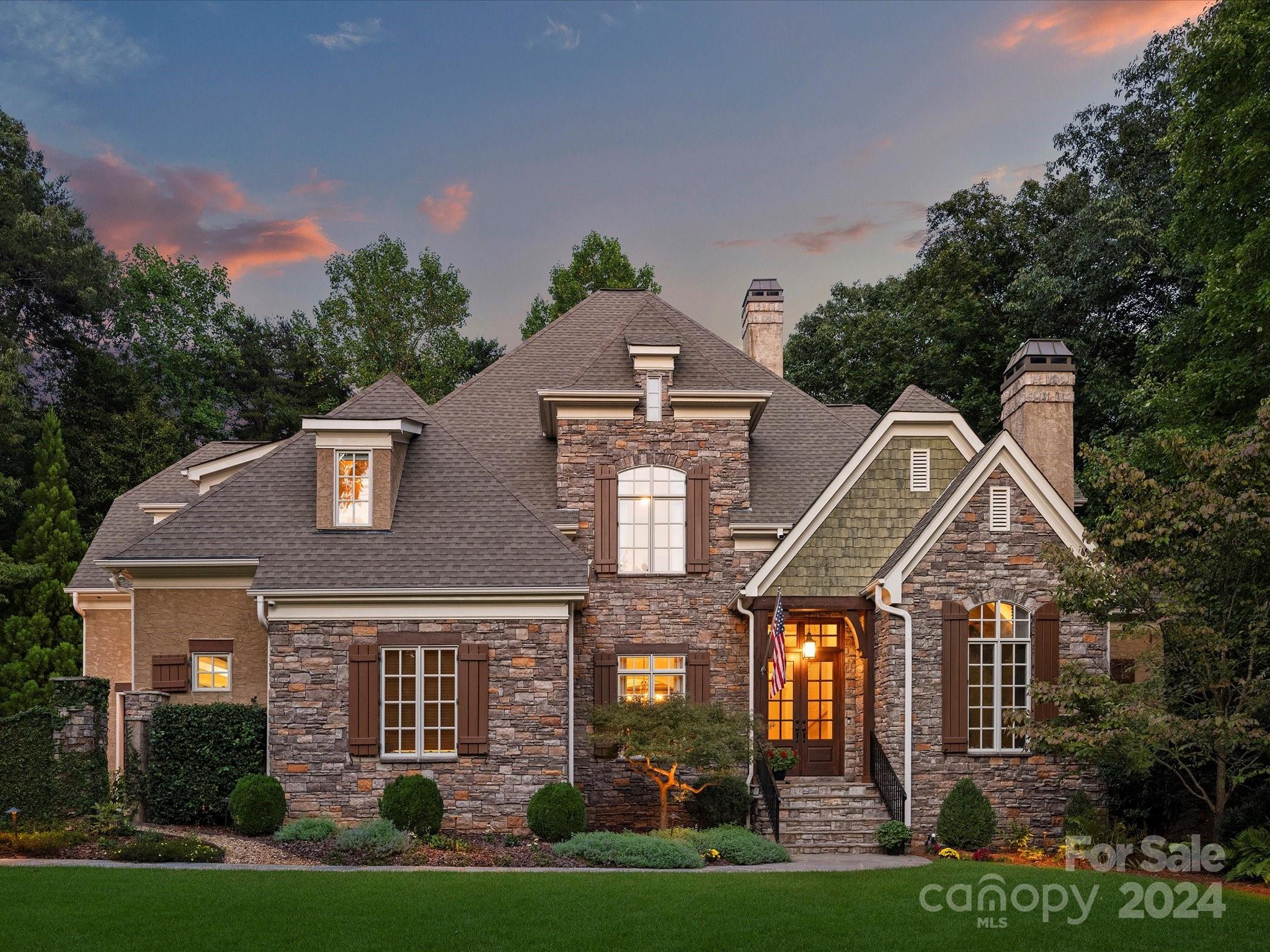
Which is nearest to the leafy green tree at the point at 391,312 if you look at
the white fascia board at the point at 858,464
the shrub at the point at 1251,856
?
the white fascia board at the point at 858,464

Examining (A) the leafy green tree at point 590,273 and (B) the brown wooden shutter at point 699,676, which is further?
(A) the leafy green tree at point 590,273

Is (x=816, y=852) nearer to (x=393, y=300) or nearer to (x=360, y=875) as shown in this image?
(x=360, y=875)

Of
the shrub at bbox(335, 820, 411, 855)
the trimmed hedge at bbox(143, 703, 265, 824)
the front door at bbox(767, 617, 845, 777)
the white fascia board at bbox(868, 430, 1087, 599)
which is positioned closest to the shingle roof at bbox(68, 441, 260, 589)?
the trimmed hedge at bbox(143, 703, 265, 824)

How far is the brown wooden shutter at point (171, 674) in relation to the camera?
16344 millimetres

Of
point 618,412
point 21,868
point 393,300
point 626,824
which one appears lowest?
point 626,824

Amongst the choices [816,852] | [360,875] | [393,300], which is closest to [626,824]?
[816,852]

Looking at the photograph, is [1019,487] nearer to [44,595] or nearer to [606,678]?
[606,678]

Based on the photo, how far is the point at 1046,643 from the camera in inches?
639

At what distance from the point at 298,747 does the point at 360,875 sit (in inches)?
163

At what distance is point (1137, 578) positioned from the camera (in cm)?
1380

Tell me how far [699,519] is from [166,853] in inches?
376

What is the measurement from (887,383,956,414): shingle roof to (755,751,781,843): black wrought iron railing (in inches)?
247

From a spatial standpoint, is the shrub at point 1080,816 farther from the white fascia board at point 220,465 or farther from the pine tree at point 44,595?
the pine tree at point 44,595

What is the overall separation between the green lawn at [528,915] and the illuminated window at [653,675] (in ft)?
20.1
